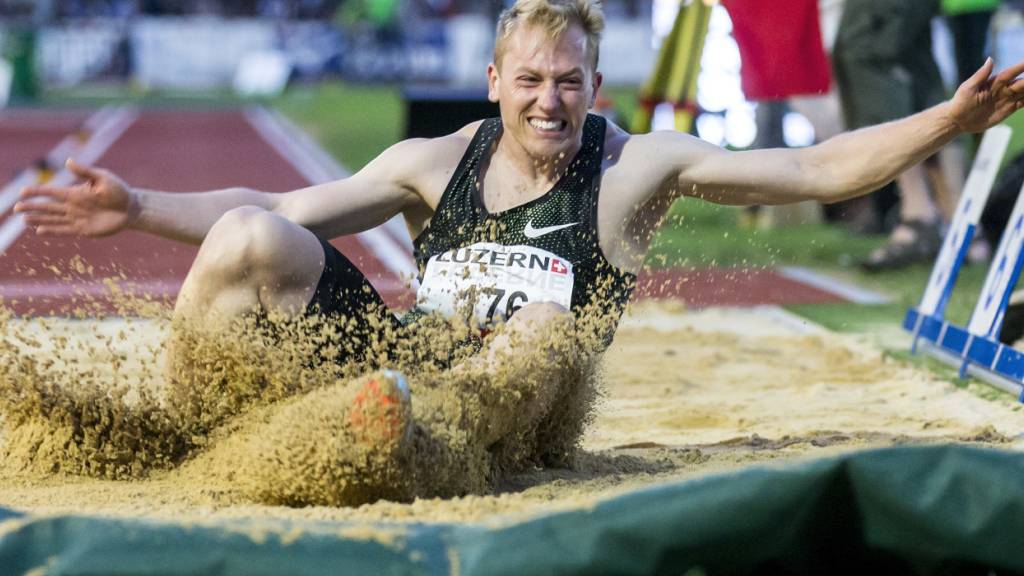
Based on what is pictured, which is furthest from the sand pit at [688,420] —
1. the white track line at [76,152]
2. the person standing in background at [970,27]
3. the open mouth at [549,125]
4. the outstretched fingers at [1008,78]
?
the person standing in background at [970,27]

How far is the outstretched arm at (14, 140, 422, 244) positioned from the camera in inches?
124

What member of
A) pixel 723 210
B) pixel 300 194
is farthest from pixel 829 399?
pixel 723 210

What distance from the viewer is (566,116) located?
3467 millimetres

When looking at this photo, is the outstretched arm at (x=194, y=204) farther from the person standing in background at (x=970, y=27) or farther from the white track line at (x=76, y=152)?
the person standing in background at (x=970, y=27)

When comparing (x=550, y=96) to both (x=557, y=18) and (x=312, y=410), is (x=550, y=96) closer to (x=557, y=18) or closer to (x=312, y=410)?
(x=557, y=18)

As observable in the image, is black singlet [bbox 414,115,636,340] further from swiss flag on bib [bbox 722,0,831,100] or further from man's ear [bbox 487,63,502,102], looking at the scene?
swiss flag on bib [bbox 722,0,831,100]

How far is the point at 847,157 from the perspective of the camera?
3.43 meters

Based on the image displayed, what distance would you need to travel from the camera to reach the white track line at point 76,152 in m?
9.02

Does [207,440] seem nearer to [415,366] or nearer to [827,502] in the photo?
[415,366]

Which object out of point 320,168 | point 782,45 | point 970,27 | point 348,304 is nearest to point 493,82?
point 348,304

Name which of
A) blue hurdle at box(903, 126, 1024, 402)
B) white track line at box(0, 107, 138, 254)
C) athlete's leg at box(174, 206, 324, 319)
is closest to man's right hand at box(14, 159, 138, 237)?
athlete's leg at box(174, 206, 324, 319)

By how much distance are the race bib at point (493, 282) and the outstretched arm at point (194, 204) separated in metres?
0.27

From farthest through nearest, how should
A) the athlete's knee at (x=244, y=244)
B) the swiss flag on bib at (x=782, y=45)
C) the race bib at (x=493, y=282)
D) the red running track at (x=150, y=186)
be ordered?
the red running track at (x=150, y=186)
the swiss flag on bib at (x=782, y=45)
the race bib at (x=493, y=282)
the athlete's knee at (x=244, y=244)

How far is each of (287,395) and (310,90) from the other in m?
25.9
